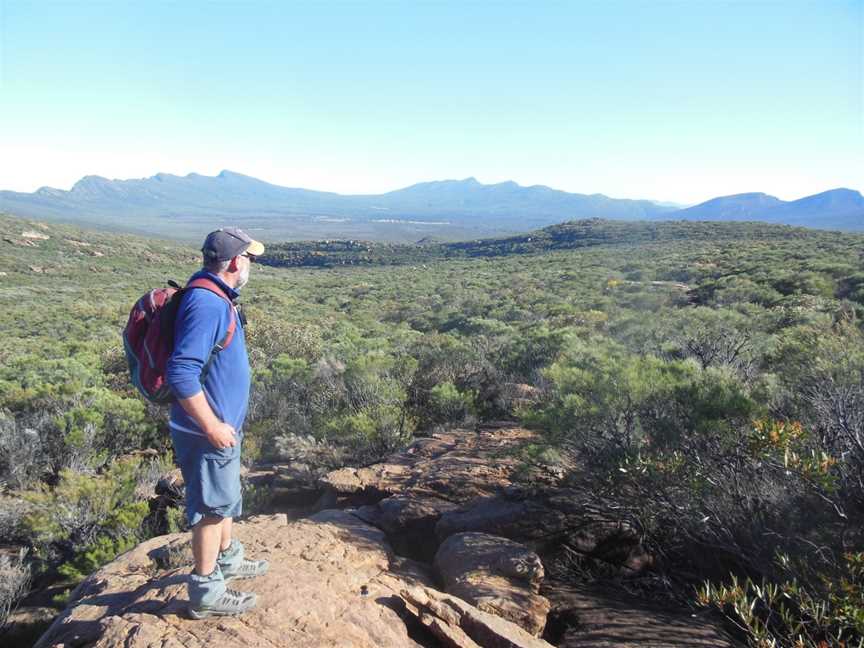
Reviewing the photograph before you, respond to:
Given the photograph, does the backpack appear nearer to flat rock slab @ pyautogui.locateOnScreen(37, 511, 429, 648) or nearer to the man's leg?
the man's leg

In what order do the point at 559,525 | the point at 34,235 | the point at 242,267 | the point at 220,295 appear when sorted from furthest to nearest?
1. the point at 34,235
2. the point at 559,525
3. the point at 242,267
4. the point at 220,295

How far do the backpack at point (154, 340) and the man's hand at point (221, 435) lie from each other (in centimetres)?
24

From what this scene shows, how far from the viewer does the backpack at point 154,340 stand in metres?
2.10

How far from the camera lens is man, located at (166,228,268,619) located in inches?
81.4

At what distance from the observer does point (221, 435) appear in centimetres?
211

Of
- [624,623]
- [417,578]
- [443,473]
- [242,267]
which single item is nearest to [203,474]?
[242,267]

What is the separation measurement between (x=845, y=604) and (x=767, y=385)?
8.90 feet

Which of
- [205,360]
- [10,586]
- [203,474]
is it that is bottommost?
[10,586]

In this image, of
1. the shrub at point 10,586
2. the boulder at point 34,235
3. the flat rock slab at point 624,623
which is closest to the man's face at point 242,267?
the flat rock slab at point 624,623

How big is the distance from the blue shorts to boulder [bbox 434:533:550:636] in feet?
4.90

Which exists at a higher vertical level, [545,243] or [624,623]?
[545,243]

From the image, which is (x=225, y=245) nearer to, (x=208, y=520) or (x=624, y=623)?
(x=208, y=520)

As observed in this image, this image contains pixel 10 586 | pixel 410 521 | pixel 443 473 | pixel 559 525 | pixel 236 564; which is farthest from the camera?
pixel 443 473

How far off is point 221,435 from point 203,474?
256 millimetres
